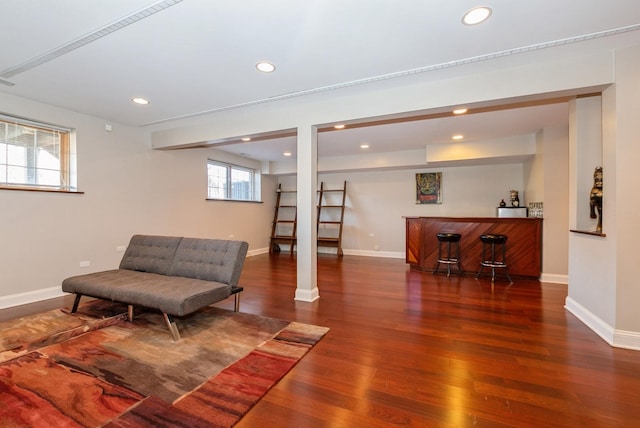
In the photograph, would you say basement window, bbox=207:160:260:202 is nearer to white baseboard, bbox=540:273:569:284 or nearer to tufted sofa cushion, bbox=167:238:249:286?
tufted sofa cushion, bbox=167:238:249:286

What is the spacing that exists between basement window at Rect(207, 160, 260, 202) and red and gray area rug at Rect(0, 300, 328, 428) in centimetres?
384

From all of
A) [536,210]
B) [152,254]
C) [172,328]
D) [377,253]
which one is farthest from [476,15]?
[377,253]

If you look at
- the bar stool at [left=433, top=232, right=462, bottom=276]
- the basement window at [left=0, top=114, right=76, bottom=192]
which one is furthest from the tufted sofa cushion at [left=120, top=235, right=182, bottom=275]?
the bar stool at [left=433, top=232, right=462, bottom=276]

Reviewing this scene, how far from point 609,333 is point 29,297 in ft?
20.0

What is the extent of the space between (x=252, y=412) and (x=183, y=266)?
2022 mm

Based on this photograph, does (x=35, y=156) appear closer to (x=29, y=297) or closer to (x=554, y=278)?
(x=29, y=297)

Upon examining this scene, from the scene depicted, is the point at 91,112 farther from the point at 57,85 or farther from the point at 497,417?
the point at 497,417

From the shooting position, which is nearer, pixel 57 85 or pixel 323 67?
pixel 323 67

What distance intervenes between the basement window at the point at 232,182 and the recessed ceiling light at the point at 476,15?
18.0 ft

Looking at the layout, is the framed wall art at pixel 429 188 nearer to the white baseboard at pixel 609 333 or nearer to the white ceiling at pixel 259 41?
the white baseboard at pixel 609 333

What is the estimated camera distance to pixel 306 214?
3586mm

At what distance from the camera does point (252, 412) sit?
1590mm

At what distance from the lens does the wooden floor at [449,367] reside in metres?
1.57

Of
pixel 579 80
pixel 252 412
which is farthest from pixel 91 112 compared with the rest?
pixel 579 80
